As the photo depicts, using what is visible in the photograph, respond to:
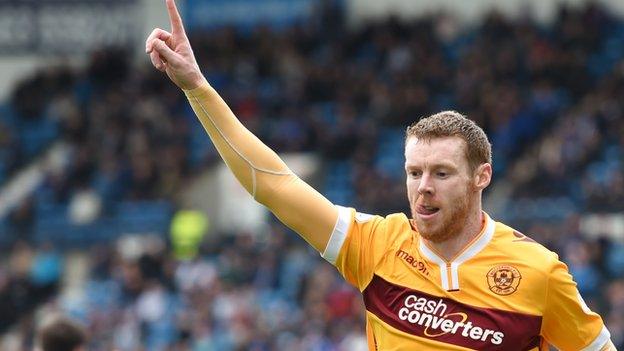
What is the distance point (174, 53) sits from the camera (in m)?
4.54

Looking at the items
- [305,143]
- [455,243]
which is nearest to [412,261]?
[455,243]

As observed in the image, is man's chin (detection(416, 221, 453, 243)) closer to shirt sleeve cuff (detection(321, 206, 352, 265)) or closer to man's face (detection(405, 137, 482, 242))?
man's face (detection(405, 137, 482, 242))

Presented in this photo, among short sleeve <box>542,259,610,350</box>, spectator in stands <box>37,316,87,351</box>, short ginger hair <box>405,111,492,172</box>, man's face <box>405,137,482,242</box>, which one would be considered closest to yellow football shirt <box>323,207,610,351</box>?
short sleeve <box>542,259,610,350</box>

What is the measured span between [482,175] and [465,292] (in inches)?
15.5

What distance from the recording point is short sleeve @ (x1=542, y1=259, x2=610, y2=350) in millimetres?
4496

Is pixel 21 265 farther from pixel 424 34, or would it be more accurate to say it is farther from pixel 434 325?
pixel 434 325

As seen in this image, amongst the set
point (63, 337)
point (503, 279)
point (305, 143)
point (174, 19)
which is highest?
point (174, 19)

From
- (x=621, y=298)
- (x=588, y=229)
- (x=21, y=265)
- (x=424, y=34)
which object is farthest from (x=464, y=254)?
(x=424, y=34)

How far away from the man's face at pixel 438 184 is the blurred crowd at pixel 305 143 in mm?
8117

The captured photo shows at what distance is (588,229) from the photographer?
50.2ft

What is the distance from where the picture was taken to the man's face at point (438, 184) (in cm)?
448

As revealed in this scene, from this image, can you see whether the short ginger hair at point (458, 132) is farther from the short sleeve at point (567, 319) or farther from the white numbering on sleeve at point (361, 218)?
the short sleeve at point (567, 319)

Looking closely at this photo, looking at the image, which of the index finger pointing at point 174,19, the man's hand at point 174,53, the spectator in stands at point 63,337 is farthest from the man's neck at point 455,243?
the spectator in stands at point 63,337

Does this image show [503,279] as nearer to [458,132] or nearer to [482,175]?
[482,175]
